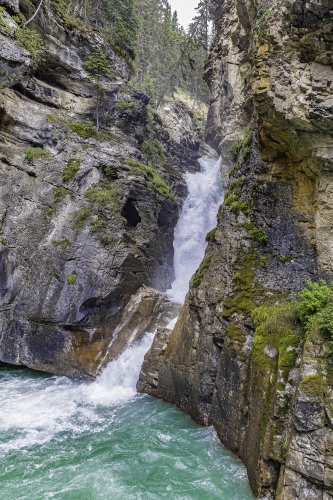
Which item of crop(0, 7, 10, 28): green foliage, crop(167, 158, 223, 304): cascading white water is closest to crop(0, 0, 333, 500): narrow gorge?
crop(0, 7, 10, 28): green foliage

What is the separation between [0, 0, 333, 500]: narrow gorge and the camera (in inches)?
271

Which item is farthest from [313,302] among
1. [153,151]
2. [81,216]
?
[153,151]

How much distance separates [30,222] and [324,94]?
43.2ft

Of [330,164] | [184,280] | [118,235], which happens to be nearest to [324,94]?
[330,164]

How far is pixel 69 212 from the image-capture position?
16047 mm

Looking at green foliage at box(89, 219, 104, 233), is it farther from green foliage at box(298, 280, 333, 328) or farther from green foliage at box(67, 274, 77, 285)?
green foliage at box(298, 280, 333, 328)

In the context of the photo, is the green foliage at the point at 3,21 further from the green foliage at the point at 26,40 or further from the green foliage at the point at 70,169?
the green foliage at the point at 70,169

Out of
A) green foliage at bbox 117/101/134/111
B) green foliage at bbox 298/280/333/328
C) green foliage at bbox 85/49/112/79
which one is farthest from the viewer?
green foliage at bbox 117/101/134/111

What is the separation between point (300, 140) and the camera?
8828 millimetres

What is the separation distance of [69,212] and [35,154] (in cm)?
381

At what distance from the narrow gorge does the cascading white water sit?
303 cm

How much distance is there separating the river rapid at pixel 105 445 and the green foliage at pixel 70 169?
9.57m

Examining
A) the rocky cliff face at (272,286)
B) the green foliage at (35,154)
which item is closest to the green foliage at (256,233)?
the rocky cliff face at (272,286)

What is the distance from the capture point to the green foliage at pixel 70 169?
54.8 feet
